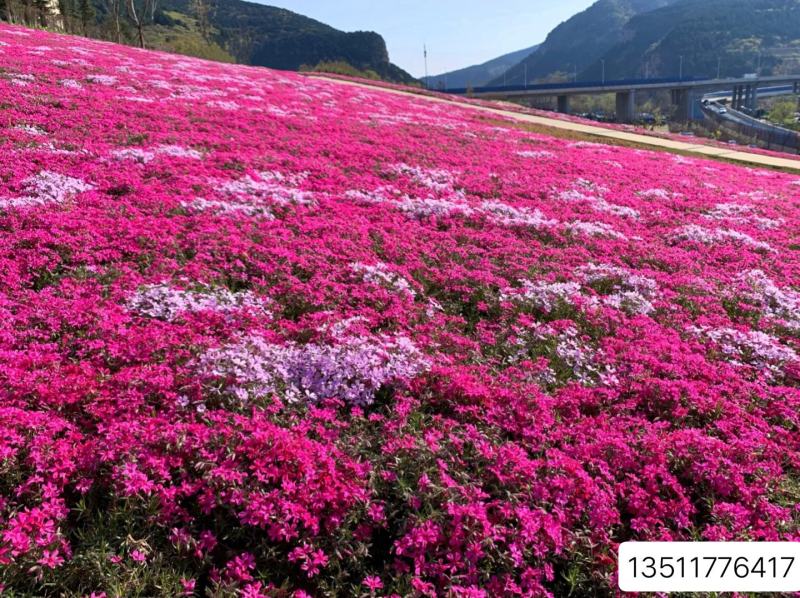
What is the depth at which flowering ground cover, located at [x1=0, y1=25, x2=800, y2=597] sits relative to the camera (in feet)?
15.7

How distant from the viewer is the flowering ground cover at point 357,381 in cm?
479

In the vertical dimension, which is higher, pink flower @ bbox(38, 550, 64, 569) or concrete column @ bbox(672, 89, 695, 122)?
concrete column @ bbox(672, 89, 695, 122)

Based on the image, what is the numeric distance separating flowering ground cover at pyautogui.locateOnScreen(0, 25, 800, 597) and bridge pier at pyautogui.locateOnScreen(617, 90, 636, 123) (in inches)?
6249

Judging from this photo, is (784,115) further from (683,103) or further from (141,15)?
(141,15)

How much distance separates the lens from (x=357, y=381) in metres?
6.94

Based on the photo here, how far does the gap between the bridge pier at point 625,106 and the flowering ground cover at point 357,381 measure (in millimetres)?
158724

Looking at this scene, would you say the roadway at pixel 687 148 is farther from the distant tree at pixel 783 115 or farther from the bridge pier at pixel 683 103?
the bridge pier at pixel 683 103

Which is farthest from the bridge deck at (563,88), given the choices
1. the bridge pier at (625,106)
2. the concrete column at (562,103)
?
the concrete column at (562,103)

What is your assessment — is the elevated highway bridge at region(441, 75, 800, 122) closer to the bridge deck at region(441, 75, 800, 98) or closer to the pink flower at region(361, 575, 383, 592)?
the bridge deck at region(441, 75, 800, 98)

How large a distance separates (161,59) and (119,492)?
40.6m

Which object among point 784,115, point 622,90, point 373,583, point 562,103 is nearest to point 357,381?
point 373,583

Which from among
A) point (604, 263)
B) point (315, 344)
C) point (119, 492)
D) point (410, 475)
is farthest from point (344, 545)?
point (604, 263)

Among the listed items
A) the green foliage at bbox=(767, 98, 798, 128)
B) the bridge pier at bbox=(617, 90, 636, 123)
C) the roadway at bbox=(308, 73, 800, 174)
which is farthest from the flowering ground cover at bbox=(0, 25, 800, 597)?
the green foliage at bbox=(767, 98, 798, 128)

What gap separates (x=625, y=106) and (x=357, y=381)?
6877 inches
